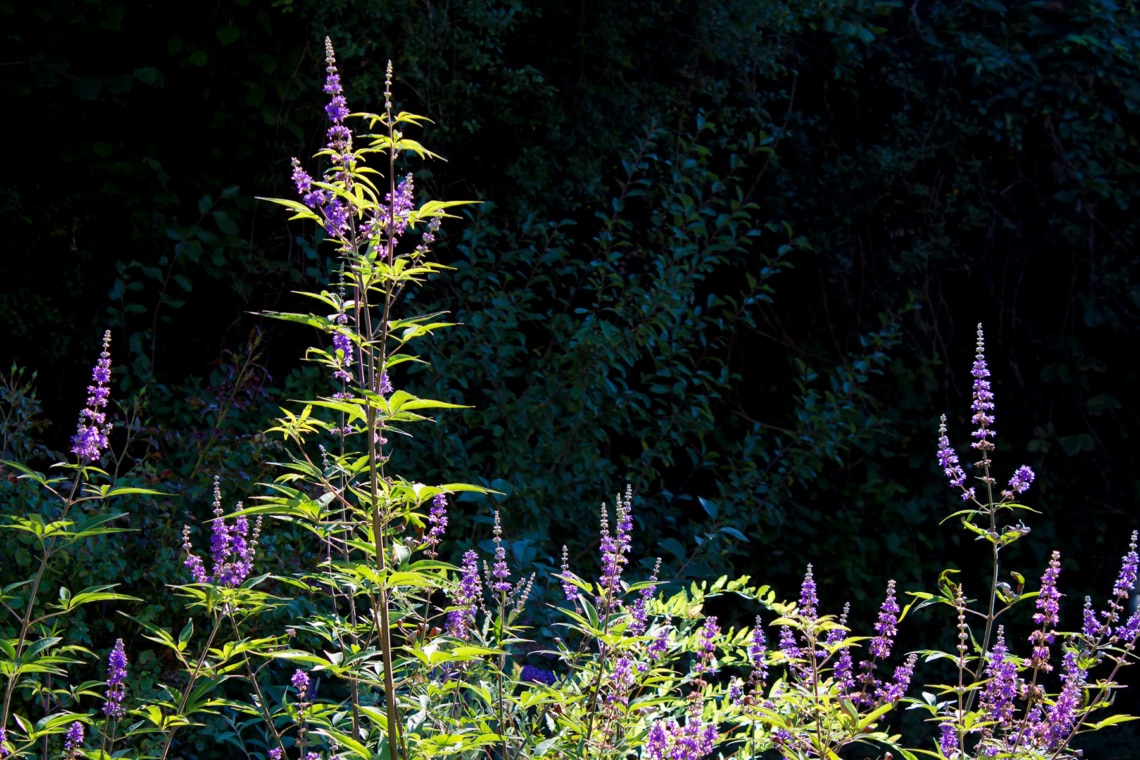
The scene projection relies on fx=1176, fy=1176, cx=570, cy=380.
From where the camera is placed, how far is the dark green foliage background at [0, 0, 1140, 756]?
13.8 ft

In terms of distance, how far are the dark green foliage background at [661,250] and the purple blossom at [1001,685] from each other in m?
1.76

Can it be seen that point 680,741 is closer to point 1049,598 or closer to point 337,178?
point 1049,598

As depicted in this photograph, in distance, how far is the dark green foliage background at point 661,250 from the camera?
4.20m

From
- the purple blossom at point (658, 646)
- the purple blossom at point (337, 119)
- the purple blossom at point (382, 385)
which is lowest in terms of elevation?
the purple blossom at point (658, 646)

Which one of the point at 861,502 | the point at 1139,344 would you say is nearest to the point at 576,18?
the point at 861,502

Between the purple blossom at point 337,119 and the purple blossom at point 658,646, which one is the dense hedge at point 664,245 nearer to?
the purple blossom at point 658,646

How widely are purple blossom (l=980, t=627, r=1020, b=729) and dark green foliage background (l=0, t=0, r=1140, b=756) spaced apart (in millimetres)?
1759

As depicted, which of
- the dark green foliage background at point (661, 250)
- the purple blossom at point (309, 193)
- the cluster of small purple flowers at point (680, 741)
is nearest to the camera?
the purple blossom at point (309, 193)

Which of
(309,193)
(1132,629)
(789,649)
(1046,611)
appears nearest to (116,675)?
(309,193)

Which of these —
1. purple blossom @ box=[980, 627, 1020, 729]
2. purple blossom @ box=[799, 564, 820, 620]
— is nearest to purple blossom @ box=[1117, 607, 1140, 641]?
purple blossom @ box=[980, 627, 1020, 729]

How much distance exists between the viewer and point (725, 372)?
15.1 feet

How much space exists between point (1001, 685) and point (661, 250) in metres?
3.12

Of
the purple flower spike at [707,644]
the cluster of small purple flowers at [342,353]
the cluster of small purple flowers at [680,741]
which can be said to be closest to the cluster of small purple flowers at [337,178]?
the cluster of small purple flowers at [342,353]

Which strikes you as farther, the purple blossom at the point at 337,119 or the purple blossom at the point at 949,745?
the purple blossom at the point at 949,745
